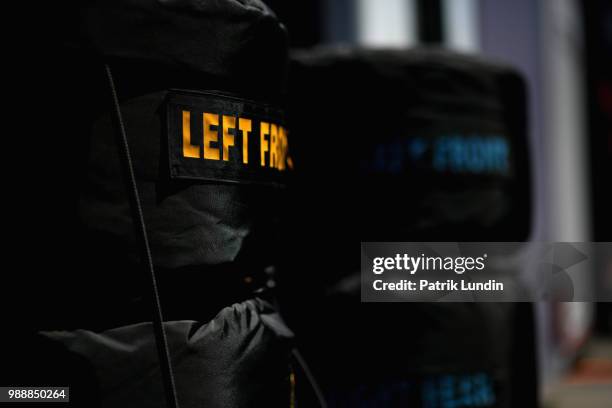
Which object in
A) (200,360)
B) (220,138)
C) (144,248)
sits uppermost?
(220,138)

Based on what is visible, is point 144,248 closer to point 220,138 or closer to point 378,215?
point 220,138

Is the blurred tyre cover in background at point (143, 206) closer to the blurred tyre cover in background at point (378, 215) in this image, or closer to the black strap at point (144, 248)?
the black strap at point (144, 248)

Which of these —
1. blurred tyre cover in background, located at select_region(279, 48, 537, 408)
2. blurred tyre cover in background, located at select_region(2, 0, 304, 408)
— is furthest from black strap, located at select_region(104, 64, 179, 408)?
blurred tyre cover in background, located at select_region(279, 48, 537, 408)

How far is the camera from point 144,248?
840mm

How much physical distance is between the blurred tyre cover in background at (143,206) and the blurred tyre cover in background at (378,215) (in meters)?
0.53

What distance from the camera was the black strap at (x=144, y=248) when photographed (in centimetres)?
84

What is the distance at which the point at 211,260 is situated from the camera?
0.92 m

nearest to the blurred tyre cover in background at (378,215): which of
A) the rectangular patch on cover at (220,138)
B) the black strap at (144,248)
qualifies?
the rectangular patch on cover at (220,138)

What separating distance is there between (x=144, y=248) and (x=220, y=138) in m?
0.16

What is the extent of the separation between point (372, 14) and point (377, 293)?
157 cm

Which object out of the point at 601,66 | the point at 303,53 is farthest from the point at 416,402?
the point at 601,66

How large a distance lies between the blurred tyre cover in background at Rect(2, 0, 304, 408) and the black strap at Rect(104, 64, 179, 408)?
0.01 meters

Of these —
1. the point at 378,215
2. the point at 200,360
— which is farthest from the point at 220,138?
the point at 378,215

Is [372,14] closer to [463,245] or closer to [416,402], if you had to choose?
[463,245]
